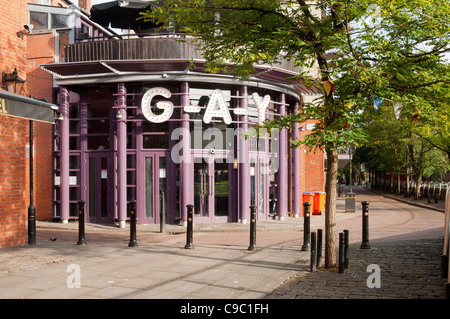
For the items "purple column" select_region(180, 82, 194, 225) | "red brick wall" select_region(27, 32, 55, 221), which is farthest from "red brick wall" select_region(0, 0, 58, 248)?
"red brick wall" select_region(27, 32, 55, 221)

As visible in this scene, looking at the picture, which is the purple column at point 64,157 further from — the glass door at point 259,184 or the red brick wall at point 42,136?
the glass door at point 259,184

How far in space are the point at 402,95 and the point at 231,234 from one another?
8172 mm

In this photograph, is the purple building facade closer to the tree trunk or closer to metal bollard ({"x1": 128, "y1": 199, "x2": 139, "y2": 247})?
metal bollard ({"x1": 128, "y1": 199, "x2": 139, "y2": 247})

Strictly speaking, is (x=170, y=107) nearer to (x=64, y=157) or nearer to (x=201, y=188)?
(x=201, y=188)

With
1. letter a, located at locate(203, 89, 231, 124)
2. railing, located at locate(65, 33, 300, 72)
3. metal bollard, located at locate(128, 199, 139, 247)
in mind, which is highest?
railing, located at locate(65, 33, 300, 72)

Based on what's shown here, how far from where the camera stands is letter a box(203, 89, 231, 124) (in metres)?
16.6

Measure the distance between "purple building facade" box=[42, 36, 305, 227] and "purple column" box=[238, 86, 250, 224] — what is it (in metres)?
0.04

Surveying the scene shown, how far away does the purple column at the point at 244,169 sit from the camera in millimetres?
17047

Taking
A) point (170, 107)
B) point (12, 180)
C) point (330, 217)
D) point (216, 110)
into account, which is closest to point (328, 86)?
point (330, 217)

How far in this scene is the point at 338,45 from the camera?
25.1ft

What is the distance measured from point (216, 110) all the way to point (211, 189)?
2981mm

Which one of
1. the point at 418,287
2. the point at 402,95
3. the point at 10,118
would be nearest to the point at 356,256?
the point at 418,287

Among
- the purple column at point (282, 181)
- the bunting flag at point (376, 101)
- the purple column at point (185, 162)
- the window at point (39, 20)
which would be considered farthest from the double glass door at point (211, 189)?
the bunting flag at point (376, 101)

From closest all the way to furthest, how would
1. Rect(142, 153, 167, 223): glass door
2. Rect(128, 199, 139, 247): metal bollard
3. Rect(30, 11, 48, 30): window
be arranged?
Rect(128, 199, 139, 247): metal bollard < Rect(142, 153, 167, 223): glass door < Rect(30, 11, 48, 30): window
